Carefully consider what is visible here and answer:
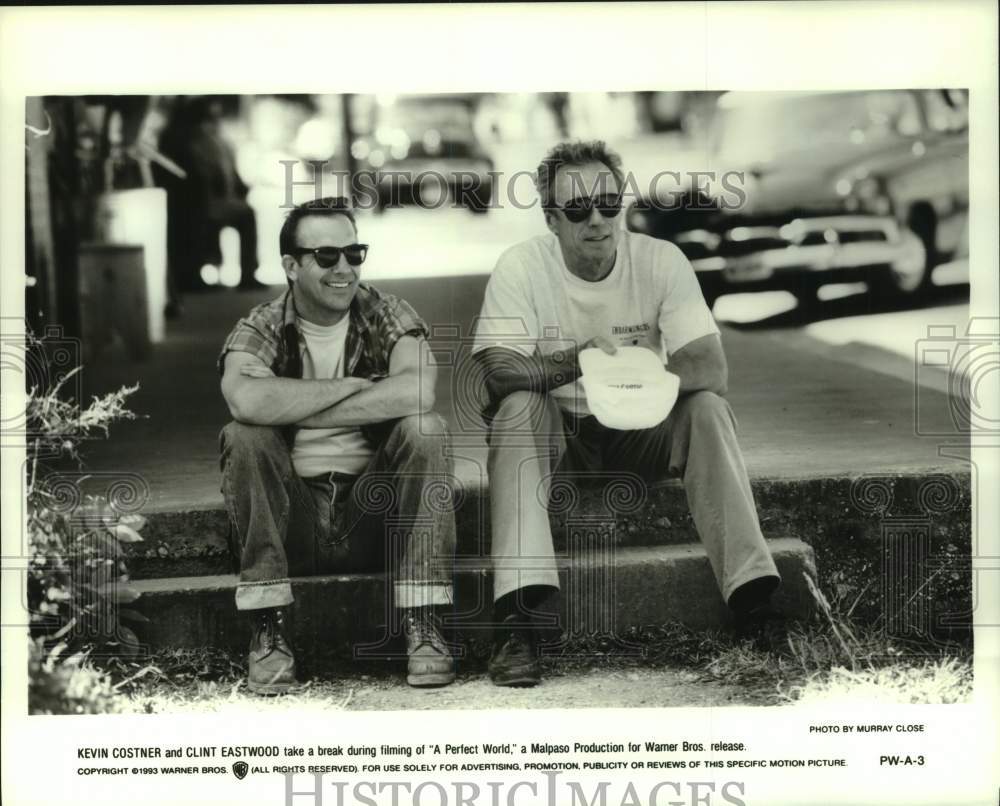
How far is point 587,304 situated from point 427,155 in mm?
809

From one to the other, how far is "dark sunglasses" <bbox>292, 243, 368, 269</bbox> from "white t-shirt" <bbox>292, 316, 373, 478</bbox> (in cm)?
29

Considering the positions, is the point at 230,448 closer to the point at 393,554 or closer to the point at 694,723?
the point at 393,554

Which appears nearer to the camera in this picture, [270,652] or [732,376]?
[270,652]

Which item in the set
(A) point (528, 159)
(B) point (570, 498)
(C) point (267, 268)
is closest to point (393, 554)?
(B) point (570, 498)

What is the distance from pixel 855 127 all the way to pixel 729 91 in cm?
50

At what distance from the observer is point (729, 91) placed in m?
5.66

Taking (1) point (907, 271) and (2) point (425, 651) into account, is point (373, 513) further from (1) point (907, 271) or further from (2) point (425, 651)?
(1) point (907, 271)

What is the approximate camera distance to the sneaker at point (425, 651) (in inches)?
217

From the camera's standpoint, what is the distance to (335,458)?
554 centimetres

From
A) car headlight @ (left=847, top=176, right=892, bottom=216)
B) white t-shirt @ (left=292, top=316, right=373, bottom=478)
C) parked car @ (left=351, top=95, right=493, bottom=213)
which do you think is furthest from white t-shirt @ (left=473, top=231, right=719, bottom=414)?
car headlight @ (left=847, top=176, right=892, bottom=216)

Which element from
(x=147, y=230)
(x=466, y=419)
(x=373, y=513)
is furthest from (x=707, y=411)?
(x=147, y=230)

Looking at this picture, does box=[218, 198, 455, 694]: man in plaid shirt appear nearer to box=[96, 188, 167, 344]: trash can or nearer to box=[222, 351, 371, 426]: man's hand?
box=[222, 351, 371, 426]: man's hand

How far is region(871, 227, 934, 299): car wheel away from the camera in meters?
5.77

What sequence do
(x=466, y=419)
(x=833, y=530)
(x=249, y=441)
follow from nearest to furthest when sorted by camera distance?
(x=249, y=441), (x=466, y=419), (x=833, y=530)
